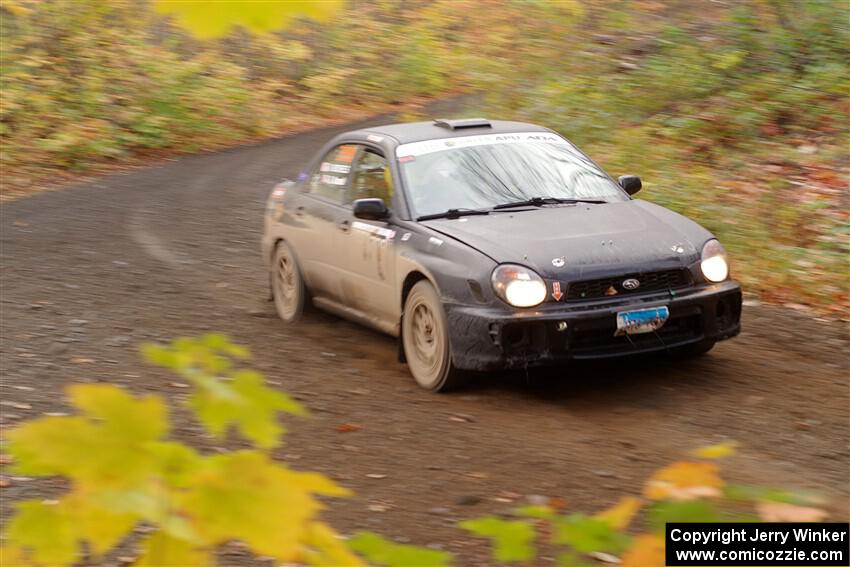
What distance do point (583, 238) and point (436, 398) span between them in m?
1.30

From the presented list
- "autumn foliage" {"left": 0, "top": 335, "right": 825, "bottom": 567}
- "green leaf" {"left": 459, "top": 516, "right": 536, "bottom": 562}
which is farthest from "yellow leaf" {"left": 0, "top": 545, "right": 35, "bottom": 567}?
"green leaf" {"left": 459, "top": 516, "right": 536, "bottom": 562}

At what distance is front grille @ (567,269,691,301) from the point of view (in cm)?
666

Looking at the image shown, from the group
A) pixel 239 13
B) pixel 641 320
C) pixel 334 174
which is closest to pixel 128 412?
pixel 239 13

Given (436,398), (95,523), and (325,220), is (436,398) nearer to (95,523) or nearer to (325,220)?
(325,220)

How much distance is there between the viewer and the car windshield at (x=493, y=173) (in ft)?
25.2

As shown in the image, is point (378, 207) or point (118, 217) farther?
point (118, 217)

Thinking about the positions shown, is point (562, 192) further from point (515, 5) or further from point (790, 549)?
A: point (515, 5)

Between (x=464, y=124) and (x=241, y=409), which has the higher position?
(x=464, y=124)

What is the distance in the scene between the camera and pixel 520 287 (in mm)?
6590

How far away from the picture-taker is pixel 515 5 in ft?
56.9

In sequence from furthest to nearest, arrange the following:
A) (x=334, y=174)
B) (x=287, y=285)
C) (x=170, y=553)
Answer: (x=287, y=285), (x=334, y=174), (x=170, y=553)

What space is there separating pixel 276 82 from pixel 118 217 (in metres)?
12.5

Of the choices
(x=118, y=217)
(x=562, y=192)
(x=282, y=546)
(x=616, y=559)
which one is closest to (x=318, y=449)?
(x=562, y=192)

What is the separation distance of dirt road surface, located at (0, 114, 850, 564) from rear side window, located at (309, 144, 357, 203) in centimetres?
108
